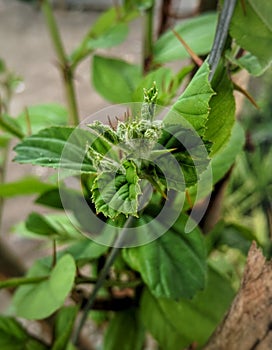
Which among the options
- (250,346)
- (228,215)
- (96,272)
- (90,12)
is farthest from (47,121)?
(90,12)

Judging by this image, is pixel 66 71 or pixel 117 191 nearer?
pixel 117 191

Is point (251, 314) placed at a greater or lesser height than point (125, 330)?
greater

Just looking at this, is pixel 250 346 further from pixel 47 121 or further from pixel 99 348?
pixel 99 348

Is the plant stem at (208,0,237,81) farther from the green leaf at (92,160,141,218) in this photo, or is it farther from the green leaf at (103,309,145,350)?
the green leaf at (103,309,145,350)

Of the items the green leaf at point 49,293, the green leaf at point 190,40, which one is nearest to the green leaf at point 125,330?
the green leaf at point 49,293

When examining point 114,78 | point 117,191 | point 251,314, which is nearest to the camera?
point 117,191

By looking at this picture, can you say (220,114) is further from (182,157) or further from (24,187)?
(24,187)

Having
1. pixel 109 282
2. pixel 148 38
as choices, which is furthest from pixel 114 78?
pixel 109 282
